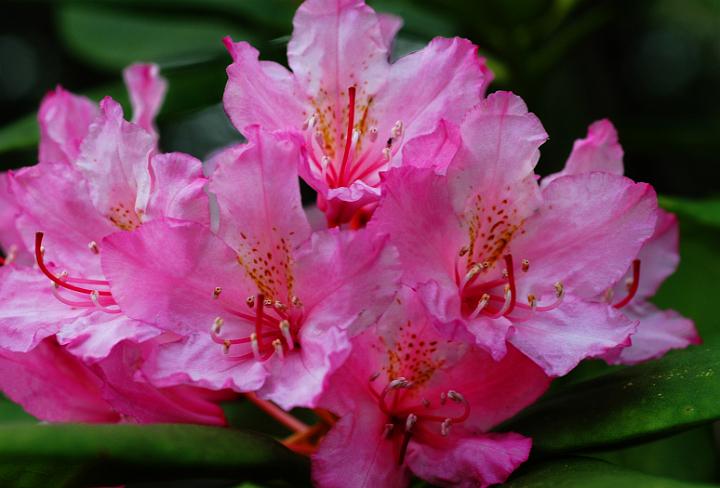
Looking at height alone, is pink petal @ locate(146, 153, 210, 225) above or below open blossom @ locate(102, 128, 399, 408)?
above

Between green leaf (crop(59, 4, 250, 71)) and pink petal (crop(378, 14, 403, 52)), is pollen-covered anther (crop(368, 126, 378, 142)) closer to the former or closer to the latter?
pink petal (crop(378, 14, 403, 52))

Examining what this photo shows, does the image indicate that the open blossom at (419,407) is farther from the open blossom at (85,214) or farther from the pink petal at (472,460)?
the open blossom at (85,214)

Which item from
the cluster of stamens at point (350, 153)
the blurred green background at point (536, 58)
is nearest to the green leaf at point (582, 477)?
the cluster of stamens at point (350, 153)

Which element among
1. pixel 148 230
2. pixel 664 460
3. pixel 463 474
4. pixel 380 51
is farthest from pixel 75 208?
pixel 664 460

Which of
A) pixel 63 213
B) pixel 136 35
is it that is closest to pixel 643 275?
pixel 63 213

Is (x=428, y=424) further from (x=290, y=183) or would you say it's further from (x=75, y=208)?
(x=75, y=208)

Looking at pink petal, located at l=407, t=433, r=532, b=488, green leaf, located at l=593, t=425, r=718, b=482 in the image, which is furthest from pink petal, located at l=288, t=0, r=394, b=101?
green leaf, located at l=593, t=425, r=718, b=482
